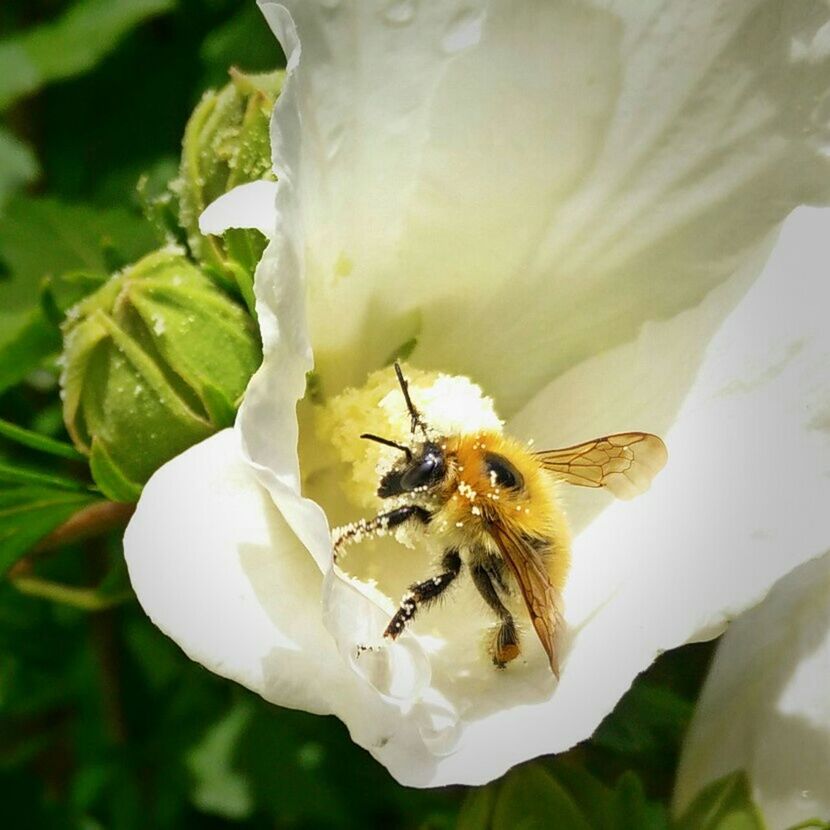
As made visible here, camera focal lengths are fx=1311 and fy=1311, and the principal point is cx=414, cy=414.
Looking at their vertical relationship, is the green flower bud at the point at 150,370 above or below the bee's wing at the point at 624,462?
above

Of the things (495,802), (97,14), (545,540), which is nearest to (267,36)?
(97,14)

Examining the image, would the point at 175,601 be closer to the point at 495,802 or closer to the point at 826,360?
the point at 495,802

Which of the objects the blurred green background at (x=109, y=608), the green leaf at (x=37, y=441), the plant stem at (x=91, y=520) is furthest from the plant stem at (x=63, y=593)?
the green leaf at (x=37, y=441)

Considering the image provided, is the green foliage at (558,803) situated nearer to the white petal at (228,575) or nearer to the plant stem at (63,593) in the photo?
the white petal at (228,575)

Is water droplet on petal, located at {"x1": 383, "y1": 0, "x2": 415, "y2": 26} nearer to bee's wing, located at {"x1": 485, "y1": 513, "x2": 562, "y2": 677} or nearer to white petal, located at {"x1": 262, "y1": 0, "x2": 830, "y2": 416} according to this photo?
white petal, located at {"x1": 262, "y1": 0, "x2": 830, "y2": 416}

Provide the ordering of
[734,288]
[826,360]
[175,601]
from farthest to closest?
[734,288] < [826,360] < [175,601]

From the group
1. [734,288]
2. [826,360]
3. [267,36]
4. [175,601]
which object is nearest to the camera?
[175,601]

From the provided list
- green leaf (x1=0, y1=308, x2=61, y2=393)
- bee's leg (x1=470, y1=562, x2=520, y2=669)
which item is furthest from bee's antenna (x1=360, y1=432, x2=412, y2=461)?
green leaf (x1=0, y1=308, x2=61, y2=393)

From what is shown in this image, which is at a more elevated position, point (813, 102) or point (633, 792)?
point (813, 102)
